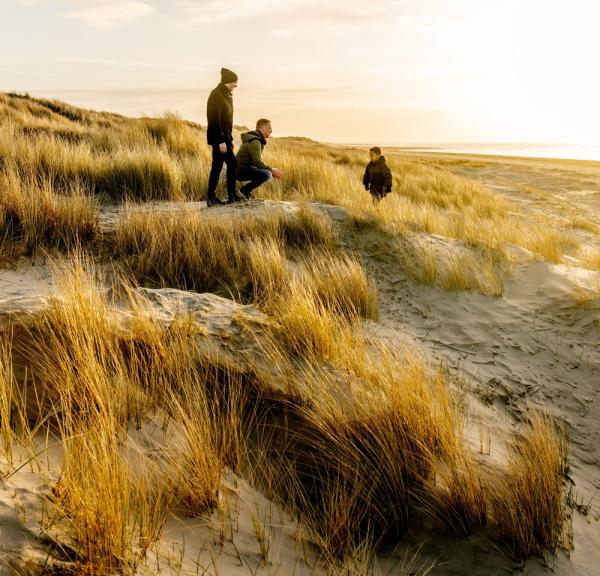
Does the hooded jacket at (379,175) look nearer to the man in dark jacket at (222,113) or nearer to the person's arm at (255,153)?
the person's arm at (255,153)

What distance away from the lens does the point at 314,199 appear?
7.44 meters

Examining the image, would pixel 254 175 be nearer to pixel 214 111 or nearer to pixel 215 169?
pixel 215 169

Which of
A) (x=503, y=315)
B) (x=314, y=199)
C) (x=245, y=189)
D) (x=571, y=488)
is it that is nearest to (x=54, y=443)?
(x=571, y=488)

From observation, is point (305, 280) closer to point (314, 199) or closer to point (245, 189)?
point (245, 189)

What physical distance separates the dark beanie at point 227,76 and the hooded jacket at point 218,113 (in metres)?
0.08

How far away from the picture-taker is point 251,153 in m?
6.56

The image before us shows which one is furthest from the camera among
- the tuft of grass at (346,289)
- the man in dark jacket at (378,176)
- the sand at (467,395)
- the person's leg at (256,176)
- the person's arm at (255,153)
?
the man in dark jacket at (378,176)

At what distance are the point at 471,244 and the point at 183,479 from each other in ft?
18.4

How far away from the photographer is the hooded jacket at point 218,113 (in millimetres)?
5992

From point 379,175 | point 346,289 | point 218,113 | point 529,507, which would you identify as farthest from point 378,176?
point 529,507

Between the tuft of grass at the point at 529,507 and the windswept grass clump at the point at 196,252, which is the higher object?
the windswept grass clump at the point at 196,252

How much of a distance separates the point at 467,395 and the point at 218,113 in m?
4.74

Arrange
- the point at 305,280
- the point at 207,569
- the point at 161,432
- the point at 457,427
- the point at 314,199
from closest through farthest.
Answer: the point at 207,569 < the point at 161,432 < the point at 457,427 < the point at 305,280 < the point at 314,199

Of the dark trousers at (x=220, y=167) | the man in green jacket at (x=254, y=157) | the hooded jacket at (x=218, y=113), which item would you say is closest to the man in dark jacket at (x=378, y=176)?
the man in green jacket at (x=254, y=157)
